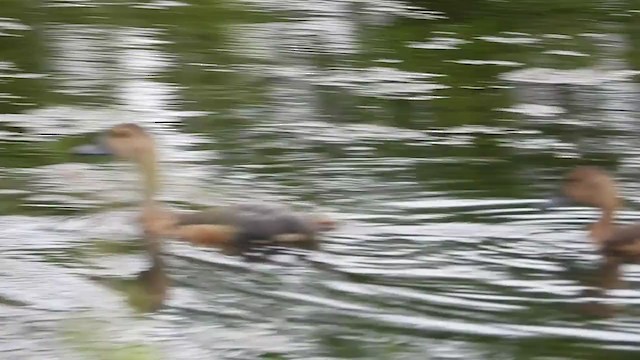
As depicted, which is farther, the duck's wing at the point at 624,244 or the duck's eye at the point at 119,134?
the duck's eye at the point at 119,134

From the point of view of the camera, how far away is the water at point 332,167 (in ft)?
10.9

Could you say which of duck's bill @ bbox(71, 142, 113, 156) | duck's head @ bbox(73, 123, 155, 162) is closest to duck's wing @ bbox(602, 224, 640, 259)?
duck's head @ bbox(73, 123, 155, 162)

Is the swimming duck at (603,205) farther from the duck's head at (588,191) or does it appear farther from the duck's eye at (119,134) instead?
the duck's eye at (119,134)

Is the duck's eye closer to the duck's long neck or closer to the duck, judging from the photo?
the duck

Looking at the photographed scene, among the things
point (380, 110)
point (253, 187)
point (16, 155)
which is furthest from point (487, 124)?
point (16, 155)

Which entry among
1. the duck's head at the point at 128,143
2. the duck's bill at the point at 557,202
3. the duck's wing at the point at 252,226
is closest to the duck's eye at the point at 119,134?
the duck's head at the point at 128,143

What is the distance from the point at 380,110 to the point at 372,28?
1261mm

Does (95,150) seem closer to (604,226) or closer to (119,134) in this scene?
(119,134)

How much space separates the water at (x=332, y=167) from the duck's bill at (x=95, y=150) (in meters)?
0.06

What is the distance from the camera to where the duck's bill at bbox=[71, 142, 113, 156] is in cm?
440

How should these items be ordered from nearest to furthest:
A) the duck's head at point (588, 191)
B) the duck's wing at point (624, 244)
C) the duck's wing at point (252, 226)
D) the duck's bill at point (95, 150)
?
the duck's wing at point (624, 244), the duck's wing at point (252, 226), the duck's head at point (588, 191), the duck's bill at point (95, 150)

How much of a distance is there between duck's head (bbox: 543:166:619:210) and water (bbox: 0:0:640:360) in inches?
2.6

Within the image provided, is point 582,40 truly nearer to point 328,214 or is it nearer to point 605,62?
point 605,62

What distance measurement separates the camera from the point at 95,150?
4445 mm
